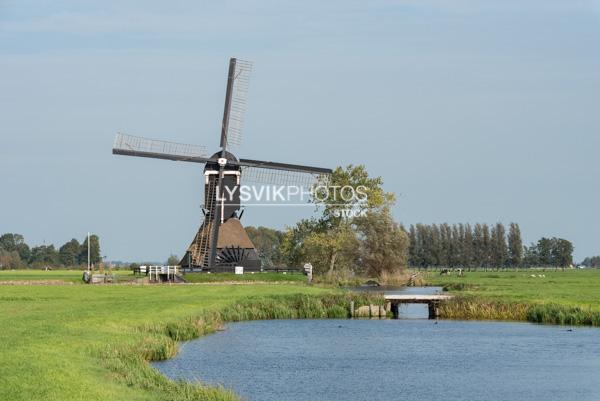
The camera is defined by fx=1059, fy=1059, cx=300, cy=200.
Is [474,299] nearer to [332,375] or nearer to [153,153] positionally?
[332,375]

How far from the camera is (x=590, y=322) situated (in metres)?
45.0

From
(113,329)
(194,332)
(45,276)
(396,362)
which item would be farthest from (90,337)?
(45,276)

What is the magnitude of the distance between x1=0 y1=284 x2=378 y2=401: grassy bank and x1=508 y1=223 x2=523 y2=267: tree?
129m

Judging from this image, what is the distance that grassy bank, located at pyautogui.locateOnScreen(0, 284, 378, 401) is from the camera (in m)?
21.5

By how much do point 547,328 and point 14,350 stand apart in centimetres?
2594

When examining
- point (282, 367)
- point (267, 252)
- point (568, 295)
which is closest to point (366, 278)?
point (568, 295)

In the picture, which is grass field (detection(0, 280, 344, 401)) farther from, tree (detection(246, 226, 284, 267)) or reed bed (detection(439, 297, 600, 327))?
tree (detection(246, 226, 284, 267))

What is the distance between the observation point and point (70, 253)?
18350cm

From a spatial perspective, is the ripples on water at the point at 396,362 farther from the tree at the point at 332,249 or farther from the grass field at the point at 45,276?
the tree at the point at 332,249

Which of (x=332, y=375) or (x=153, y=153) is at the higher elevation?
(x=153, y=153)

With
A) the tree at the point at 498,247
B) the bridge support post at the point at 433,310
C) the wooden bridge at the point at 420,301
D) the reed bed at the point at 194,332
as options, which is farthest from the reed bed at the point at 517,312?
the tree at the point at 498,247

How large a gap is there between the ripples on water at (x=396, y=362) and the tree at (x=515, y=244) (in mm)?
140962

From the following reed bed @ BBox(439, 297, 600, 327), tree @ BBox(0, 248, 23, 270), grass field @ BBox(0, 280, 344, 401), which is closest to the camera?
grass field @ BBox(0, 280, 344, 401)

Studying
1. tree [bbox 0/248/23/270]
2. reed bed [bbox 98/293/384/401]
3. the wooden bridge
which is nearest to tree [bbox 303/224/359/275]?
the wooden bridge
